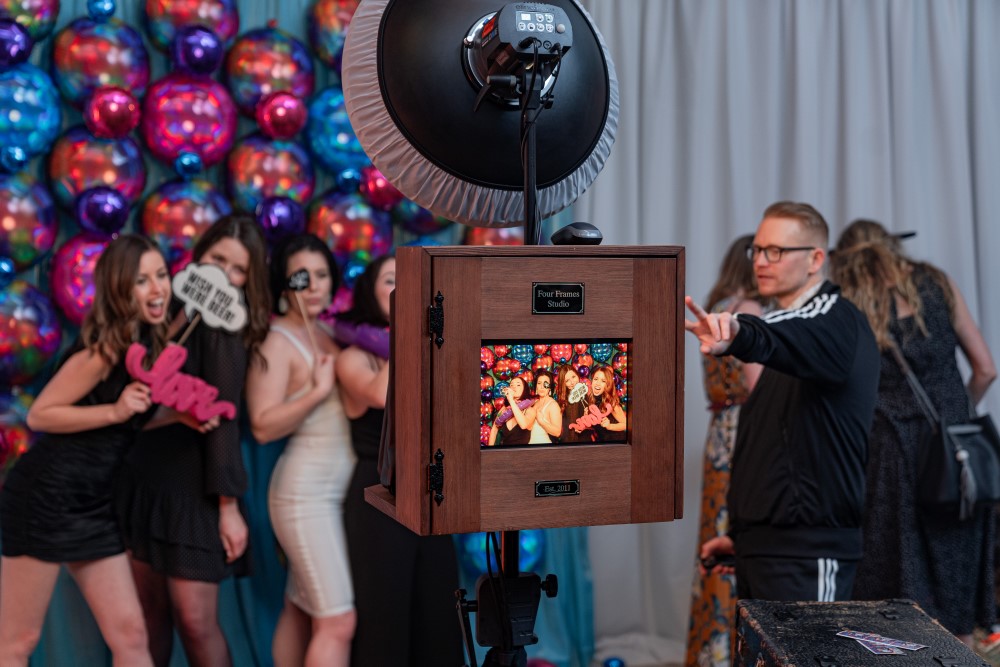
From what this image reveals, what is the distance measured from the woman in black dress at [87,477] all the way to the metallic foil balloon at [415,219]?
0.76 meters

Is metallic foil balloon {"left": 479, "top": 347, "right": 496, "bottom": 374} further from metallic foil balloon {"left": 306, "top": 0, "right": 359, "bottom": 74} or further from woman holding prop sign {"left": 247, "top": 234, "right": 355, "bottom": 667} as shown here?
metallic foil balloon {"left": 306, "top": 0, "right": 359, "bottom": 74}

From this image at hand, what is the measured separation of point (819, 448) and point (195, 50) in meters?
2.06

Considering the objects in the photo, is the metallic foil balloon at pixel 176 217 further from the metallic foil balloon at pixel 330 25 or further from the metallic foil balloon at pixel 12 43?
the metallic foil balloon at pixel 330 25

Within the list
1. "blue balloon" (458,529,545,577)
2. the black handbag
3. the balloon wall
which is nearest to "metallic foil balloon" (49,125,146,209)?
the balloon wall

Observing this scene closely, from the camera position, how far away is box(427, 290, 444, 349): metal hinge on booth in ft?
3.72

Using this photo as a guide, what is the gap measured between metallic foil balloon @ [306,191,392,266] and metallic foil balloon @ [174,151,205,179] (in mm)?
370

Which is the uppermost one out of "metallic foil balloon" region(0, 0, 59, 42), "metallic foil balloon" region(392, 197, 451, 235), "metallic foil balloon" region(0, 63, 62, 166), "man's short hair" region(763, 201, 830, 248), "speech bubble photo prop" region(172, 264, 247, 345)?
"metallic foil balloon" region(0, 0, 59, 42)

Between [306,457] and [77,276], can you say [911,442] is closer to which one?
[306,457]

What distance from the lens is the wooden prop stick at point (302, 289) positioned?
2973mm

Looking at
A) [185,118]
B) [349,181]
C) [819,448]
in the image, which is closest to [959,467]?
[819,448]

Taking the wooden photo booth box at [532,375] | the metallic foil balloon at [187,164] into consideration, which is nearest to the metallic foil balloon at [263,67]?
the metallic foil balloon at [187,164]

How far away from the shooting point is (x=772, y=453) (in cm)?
230

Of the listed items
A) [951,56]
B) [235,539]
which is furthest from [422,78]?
[951,56]

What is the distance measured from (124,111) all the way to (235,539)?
1280mm
